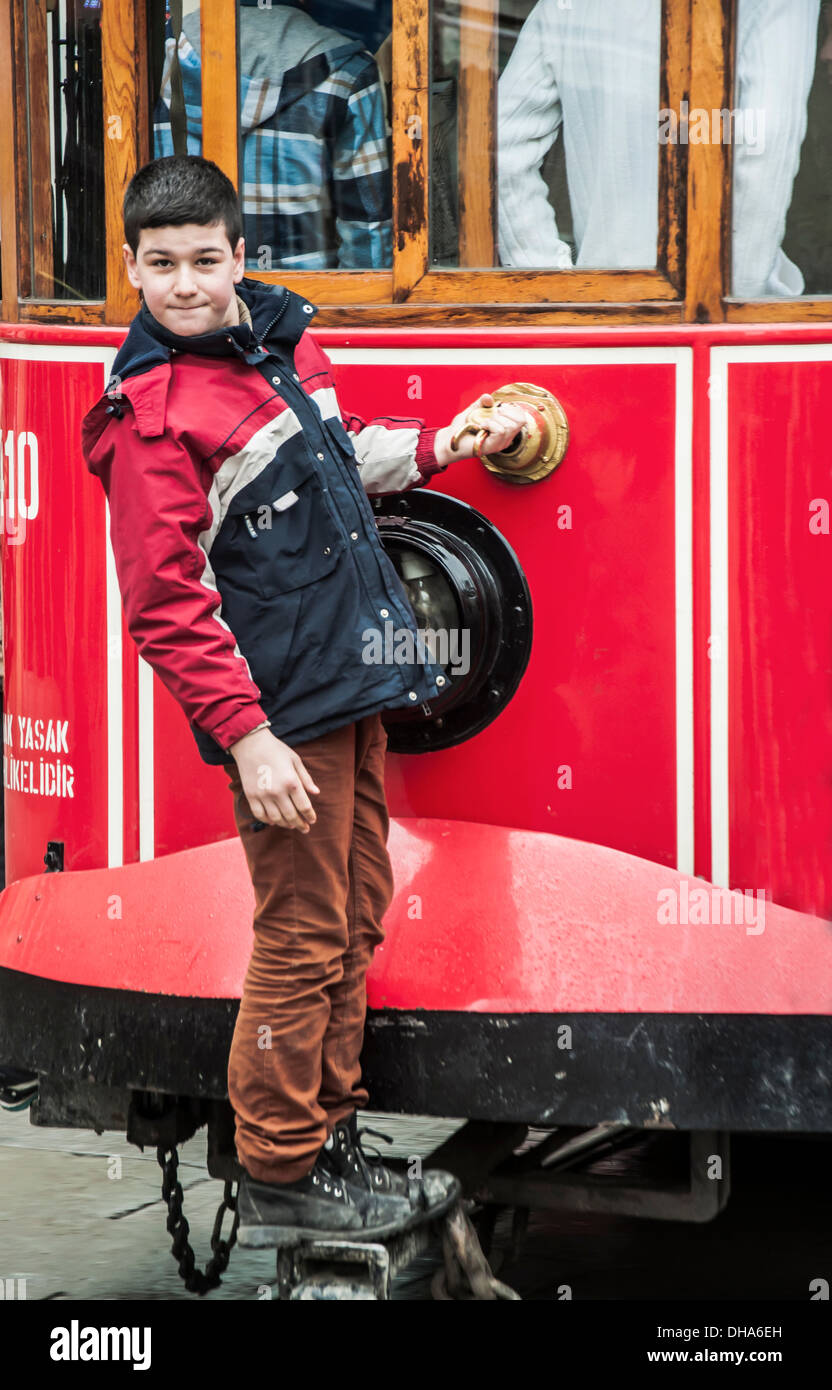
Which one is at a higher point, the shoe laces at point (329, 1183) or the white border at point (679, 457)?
the white border at point (679, 457)

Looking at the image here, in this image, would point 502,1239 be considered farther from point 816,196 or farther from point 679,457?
point 816,196

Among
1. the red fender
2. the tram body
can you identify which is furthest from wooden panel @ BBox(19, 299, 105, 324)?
the red fender

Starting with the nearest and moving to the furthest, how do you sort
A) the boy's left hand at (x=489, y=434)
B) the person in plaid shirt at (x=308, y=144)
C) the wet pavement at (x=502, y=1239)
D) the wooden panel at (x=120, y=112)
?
the boy's left hand at (x=489, y=434)
the person in plaid shirt at (x=308, y=144)
the wooden panel at (x=120, y=112)
the wet pavement at (x=502, y=1239)

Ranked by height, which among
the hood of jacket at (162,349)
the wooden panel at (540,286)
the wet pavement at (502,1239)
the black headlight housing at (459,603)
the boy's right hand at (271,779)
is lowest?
the wet pavement at (502,1239)

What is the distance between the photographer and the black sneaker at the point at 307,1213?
107 inches

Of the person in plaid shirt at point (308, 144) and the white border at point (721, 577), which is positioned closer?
the white border at point (721, 577)

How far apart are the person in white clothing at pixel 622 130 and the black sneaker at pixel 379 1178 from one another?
1.38 meters

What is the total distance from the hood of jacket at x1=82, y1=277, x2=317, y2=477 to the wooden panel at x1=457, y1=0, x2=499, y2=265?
1.31ft

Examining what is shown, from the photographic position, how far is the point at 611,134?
299 cm

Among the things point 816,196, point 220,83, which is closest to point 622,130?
point 816,196

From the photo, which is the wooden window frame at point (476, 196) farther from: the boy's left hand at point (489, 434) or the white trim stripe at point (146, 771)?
the white trim stripe at point (146, 771)

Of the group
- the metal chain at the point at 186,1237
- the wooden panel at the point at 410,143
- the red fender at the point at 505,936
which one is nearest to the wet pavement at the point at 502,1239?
the metal chain at the point at 186,1237

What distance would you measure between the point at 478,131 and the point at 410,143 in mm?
110

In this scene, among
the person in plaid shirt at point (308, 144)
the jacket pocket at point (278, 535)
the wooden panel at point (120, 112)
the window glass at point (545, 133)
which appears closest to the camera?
the jacket pocket at point (278, 535)
